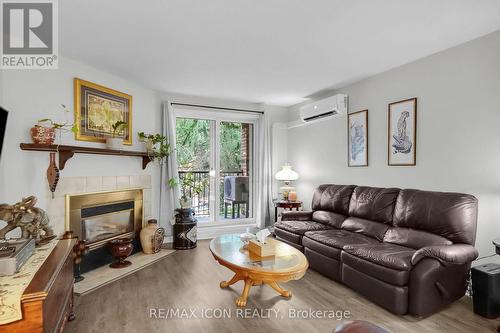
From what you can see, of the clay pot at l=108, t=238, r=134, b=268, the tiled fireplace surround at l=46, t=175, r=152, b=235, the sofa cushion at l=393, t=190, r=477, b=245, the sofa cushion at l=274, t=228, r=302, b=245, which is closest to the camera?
the sofa cushion at l=393, t=190, r=477, b=245

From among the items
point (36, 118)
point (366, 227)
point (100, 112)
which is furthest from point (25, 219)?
point (366, 227)

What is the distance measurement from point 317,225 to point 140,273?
92.3 inches

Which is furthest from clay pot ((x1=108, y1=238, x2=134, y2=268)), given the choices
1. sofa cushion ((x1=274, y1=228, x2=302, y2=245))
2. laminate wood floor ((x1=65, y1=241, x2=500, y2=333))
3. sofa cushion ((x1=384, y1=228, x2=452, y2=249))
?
sofa cushion ((x1=384, y1=228, x2=452, y2=249))

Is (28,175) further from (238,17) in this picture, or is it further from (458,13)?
(458,13)

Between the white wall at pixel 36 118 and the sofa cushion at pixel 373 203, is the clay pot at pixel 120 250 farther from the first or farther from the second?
the sofa cushion at pixel 373 203

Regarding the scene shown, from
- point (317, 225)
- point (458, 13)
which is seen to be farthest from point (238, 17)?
point (317, 225)

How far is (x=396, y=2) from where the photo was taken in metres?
2.10

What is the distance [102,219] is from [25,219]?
168 centimetres

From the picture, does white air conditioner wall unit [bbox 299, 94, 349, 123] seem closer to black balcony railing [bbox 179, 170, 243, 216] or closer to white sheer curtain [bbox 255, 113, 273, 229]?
white sheer curtain [bbox 255, 113, 273, 229]

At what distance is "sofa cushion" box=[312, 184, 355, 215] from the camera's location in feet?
12.7

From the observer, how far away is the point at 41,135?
2.76m

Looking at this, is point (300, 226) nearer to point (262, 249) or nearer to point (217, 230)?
point (262, 249)

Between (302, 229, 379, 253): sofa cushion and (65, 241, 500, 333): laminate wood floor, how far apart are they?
0.42 meters

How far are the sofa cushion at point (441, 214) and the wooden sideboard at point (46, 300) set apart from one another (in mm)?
3113
